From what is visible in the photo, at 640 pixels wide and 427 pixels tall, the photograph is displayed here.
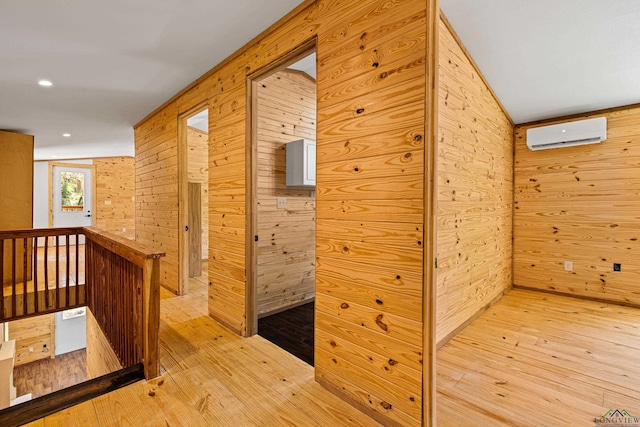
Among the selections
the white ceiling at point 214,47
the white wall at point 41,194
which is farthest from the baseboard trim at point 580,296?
the white wall at point 41,194

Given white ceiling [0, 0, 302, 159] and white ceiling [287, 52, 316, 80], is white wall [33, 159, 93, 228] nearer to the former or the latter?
white ceiling [0, 0, 302, 159]

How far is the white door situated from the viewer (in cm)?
820

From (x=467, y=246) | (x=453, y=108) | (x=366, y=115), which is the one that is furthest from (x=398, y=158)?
(x=467, y=246)

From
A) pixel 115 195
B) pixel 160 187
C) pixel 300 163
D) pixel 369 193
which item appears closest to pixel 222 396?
pixel 369 193

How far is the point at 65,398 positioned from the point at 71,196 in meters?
8.88

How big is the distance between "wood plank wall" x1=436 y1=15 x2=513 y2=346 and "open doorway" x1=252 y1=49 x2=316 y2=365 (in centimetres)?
136

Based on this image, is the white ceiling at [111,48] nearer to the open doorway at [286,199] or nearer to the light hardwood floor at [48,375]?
the open doorway at [286,199]

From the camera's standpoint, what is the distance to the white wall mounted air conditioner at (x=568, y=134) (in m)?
3.34

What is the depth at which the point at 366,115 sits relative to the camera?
162cm

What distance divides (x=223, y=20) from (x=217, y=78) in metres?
0.81

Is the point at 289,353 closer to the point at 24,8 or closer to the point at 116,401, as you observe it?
the point at 116,401

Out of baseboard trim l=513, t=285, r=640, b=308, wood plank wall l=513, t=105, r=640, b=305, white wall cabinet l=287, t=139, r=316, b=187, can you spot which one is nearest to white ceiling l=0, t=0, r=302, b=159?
white wall cabinet l=287, t=139, r=316, b=187

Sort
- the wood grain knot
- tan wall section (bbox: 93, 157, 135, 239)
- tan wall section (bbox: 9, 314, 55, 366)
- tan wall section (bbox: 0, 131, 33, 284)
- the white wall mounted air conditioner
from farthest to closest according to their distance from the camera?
tan wall section (bbox: 93, 157, 135, 239)
tan wall section (bbox: 9, 314, 55, 366)
tan wall section (bbox: 0, 131, 33, 284)
the white wall mounted air conditioner
the wood grain knot

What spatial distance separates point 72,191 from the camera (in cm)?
839
